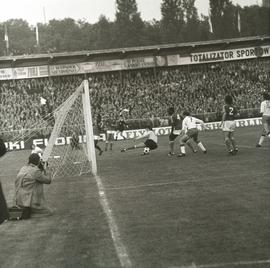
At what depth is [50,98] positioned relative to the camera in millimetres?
45438

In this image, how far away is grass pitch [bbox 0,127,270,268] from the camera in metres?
7.20

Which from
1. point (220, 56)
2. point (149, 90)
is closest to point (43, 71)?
point (149, 90)

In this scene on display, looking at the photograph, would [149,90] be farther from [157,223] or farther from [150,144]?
[157,223]

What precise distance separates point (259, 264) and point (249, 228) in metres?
1.86

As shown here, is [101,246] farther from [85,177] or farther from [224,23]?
[224,23]

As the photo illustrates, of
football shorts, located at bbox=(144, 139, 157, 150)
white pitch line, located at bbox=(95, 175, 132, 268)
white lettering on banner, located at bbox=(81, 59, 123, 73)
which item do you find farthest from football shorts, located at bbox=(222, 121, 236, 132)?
white lettering on banner, located at bbox=(81, 59, 123, 73)

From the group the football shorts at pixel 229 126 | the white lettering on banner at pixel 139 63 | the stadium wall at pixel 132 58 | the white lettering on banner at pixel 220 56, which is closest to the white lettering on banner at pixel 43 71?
the stadium wall at pixel 132 58

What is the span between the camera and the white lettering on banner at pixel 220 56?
174 ft

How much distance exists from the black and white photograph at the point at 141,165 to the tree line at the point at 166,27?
2408cm

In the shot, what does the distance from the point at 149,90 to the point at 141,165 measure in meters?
29.8

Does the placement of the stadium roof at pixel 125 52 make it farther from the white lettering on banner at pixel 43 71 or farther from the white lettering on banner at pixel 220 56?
the white lettering on banner at pixel 43 71

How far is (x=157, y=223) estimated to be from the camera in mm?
9242

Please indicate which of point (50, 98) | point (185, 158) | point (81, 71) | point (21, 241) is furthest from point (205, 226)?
point (81, 71)

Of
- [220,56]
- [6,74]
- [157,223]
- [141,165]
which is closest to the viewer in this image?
[157,223]
